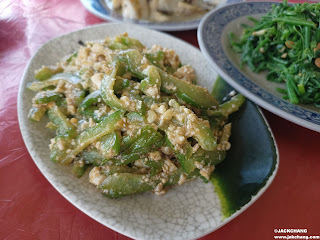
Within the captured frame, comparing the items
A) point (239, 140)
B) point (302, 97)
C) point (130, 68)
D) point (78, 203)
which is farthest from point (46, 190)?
point (302, 97)

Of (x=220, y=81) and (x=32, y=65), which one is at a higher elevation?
(x=32, y=65)

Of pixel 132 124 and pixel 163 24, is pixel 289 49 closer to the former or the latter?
pixel 163 24

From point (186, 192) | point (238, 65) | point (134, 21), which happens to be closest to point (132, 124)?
point (186, 192)

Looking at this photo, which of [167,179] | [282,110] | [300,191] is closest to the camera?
[167,179]

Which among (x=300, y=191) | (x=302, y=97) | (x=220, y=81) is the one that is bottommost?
(x=300, y=191)

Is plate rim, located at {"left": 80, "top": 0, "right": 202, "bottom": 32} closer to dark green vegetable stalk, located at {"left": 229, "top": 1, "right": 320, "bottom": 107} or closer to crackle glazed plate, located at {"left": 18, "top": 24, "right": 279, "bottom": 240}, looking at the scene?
dark green vegetable stalk, located at {"left": 229, "top": 1, "right": 320, "bottom": 107}

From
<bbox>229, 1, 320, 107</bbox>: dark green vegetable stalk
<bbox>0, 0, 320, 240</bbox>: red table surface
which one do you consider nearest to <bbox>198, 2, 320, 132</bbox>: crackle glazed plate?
<bbox>229, 1, 320, 107</bbox>: dark green vegetable stalk

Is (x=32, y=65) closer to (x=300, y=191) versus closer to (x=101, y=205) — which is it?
(x=101, y=205)
